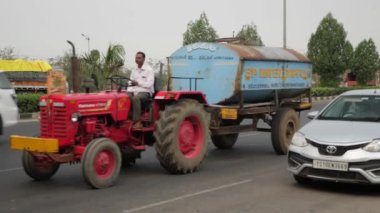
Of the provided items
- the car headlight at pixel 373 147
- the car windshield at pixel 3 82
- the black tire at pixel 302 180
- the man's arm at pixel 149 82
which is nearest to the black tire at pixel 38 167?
the man's arm at pixel 149 82

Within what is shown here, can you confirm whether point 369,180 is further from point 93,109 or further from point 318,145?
point 93,109

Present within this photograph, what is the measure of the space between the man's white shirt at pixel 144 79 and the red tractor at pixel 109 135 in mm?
186

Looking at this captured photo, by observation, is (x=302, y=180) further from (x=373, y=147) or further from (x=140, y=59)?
(x=140, y=59)

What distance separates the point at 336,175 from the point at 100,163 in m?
3.30

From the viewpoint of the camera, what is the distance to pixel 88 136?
883 centimetres

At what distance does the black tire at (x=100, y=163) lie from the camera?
8.18m

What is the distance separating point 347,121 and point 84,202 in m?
4.05

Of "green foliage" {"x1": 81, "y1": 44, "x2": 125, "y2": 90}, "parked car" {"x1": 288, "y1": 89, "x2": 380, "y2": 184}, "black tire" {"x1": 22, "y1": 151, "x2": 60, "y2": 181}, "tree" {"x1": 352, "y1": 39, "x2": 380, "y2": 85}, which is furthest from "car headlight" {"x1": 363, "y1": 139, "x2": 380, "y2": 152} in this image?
"tree" {"x1": 352, "y1": 39, "x2": 380, "y2": 85}

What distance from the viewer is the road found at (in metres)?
7.30

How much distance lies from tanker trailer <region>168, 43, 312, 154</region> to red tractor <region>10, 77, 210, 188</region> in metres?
1.13

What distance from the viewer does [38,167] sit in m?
9.02

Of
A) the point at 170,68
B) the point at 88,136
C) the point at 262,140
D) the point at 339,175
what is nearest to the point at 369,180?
the point at 339,175

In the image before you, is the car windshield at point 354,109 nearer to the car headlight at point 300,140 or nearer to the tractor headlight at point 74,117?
the car headlight at point 300,140

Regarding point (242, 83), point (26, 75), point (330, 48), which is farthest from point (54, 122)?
point (330, 48)
